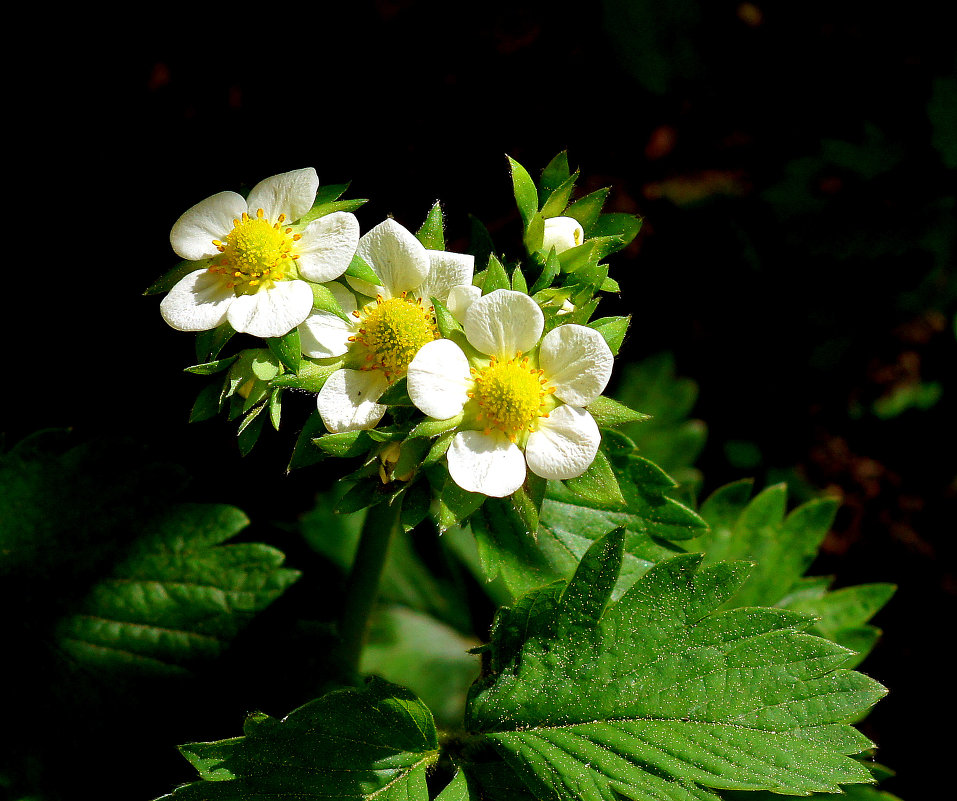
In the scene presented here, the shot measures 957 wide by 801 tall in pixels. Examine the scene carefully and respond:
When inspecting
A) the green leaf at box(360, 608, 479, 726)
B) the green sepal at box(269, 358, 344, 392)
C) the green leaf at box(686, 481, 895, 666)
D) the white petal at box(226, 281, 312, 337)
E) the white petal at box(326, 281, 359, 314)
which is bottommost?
the green leaf at box(360, 608, 479, 726)

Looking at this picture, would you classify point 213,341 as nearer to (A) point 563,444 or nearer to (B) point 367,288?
(B) point 367,288

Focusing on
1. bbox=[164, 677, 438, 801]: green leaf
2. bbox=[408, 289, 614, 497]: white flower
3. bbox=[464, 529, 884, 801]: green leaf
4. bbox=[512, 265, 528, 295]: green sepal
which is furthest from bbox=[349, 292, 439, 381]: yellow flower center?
bbox=[164, 677, 438, 801]: green leaf

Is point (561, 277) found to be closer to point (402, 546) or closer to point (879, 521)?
point (402, 546)

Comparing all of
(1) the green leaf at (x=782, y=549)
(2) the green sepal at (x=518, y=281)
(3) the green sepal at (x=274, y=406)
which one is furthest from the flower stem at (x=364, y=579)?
(1) the green leaf at (x=782, y=549)

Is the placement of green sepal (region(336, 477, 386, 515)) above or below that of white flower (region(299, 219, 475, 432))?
below

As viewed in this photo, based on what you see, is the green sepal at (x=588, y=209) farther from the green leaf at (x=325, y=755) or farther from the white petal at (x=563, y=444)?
the green leaf at (x=325, y=755)

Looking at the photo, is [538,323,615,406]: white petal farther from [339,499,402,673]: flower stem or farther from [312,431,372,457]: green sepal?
[339,499,402,673]: flower stem

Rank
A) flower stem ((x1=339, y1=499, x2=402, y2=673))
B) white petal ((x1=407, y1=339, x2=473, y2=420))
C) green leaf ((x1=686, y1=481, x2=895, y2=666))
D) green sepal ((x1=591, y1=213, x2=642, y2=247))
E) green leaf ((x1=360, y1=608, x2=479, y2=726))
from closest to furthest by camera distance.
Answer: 1. white petal ((x1=407, y1=339, x2=473, y2=420))
2. green sepal ((x1=591, y1=213, x2=642, y2=247))
3. flower stem ((x1=339, y1=499, x2=402, y2=673))
4. green leaf ((x1=686, y1=481, x2=895, y2=666))
5. green leaf ((x1=360, y1=608, x2=479, y2=726))

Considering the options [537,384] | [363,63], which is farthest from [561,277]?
[363,63]
